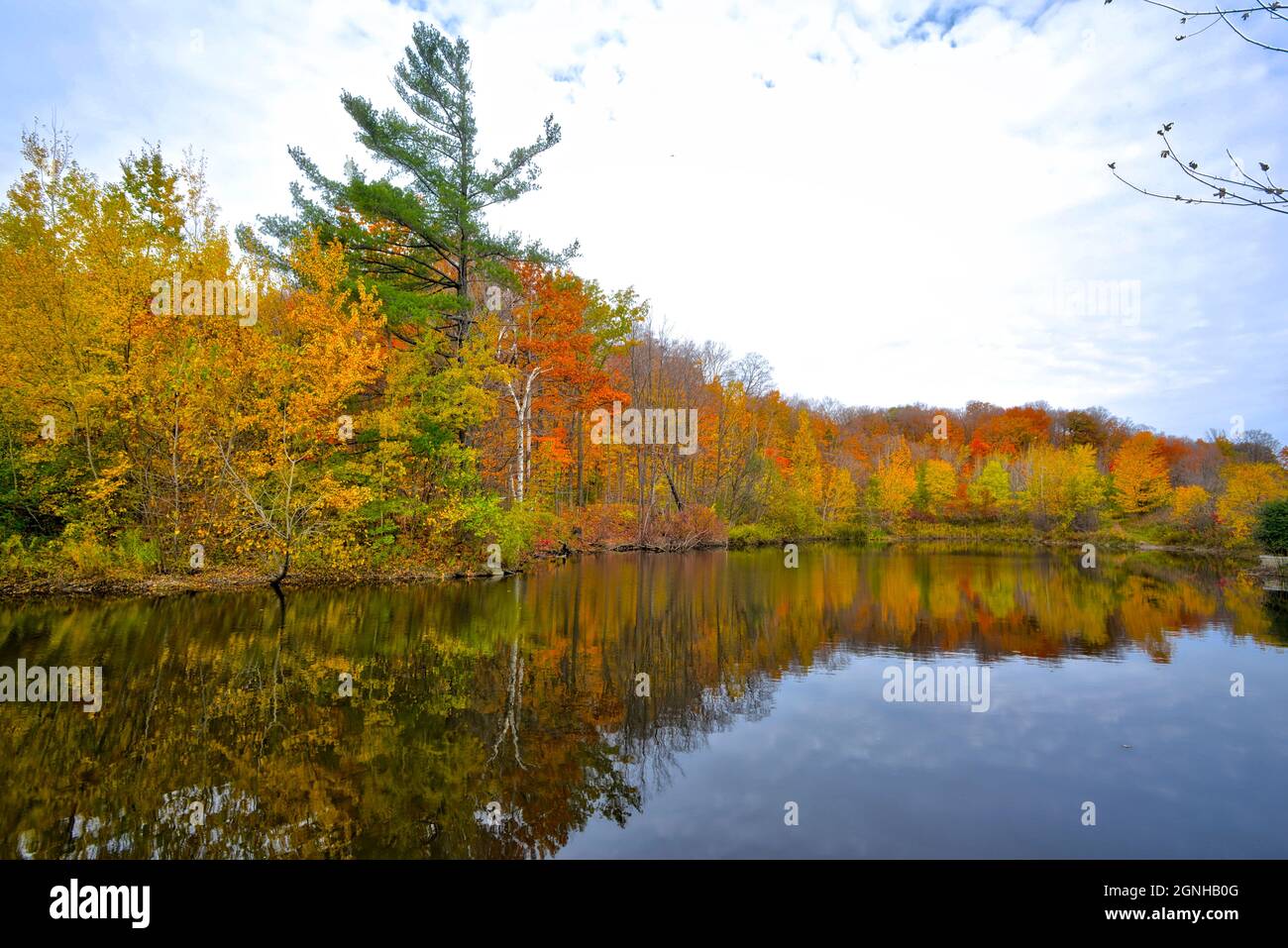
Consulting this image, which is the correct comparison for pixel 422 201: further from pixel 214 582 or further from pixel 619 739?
pixel 619 739

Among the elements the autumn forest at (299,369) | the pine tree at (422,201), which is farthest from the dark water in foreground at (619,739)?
the pine tree at (422,201)

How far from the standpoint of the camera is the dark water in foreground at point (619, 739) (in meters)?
4.19

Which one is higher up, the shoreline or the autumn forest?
the autumn forest

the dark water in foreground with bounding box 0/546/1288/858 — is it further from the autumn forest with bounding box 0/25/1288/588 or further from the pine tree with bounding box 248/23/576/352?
the pine tree with bounding box 248/23/576/352

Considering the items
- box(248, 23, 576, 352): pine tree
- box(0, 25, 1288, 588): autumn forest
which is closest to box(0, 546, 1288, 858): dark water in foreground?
box(0, 25, 1288, 588): autumn forest

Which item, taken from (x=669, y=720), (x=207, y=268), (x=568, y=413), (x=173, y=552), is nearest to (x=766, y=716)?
(x=669, y=720)

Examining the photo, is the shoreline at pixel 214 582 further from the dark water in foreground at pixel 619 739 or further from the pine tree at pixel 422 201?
the pine tree at pixel 422 201

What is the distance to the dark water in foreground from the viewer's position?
13.8 feet

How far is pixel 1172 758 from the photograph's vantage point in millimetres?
5809

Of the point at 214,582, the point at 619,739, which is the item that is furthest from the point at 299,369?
the point at 619,739

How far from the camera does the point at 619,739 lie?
19.8 ft

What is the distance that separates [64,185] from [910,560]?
31.8 meters
